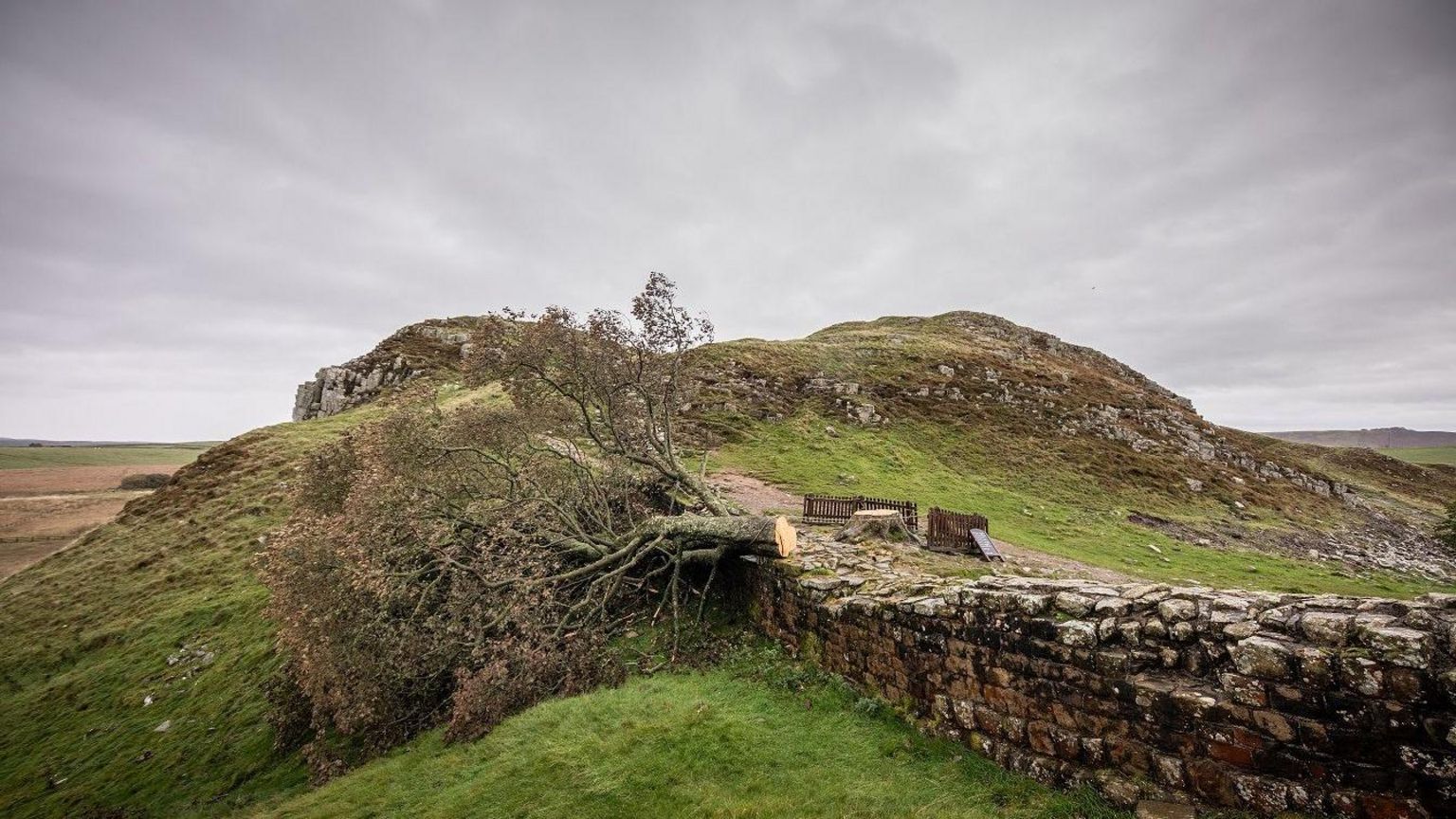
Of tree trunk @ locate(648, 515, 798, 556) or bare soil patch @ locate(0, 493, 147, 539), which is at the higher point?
tree trunk @ locate(648, 515, 798, 556)

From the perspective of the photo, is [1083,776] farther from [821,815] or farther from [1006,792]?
[821,815]

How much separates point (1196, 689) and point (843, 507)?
15.1 m

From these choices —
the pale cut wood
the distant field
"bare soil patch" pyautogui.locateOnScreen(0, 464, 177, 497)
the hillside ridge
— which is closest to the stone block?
the pale cut wood

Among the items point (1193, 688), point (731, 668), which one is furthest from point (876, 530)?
point (1193, 688)

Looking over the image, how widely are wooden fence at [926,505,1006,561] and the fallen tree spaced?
722 cm

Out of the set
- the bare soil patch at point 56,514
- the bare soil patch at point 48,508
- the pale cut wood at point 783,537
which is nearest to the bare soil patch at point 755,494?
the pale cut wood at point 783,537

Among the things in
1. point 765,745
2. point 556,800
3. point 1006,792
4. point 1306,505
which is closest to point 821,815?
point 765,745

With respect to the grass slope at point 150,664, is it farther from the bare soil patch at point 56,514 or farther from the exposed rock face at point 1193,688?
the bare soil patch at point 56,514

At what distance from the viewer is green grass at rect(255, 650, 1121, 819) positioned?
18.2 feet

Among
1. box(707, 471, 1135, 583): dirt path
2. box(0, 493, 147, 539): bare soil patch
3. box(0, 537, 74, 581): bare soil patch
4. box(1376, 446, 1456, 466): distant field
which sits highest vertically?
box(1376, 446, 1456, 466): distant field

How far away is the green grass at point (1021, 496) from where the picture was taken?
57.7 feet

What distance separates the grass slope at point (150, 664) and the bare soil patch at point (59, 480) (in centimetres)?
6543

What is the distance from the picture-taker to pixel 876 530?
47.7 feet

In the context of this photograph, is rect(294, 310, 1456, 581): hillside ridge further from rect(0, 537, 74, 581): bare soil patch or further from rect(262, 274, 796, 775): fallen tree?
rect(0, 537, 74, 581): bare soil patch
